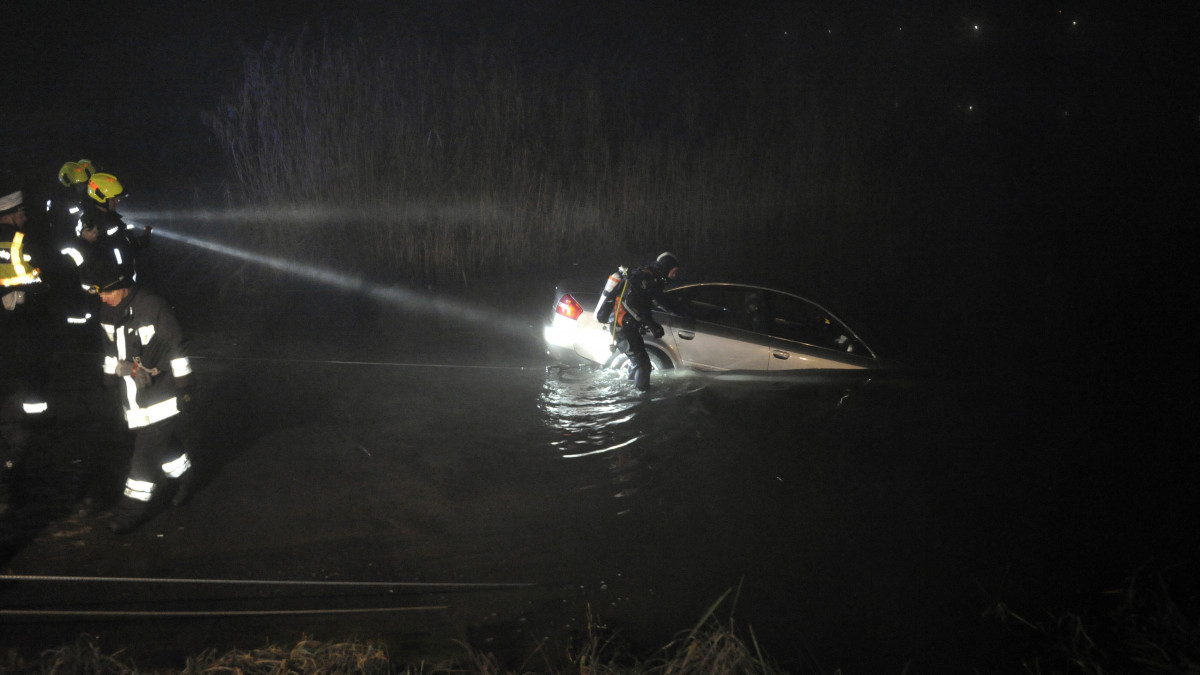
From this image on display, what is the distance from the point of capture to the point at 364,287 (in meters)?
13.6

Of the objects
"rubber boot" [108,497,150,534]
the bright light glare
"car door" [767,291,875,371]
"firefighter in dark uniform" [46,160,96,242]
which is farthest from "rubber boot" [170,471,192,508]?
the bright light glare

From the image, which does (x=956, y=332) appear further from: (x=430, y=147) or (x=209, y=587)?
(x=430, y=147)

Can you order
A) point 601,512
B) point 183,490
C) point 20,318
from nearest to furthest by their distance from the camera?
point 183,490 → point 601,512 → point 20,318

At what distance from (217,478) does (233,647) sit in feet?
7.62

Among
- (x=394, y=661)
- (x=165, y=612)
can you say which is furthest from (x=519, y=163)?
(x=394, y=661)

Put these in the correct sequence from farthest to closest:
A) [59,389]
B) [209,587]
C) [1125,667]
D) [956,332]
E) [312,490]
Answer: [956,332]
[59,389]
[312,490]
[209,587]
[1125,667]

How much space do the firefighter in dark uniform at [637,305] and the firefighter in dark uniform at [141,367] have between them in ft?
13.4

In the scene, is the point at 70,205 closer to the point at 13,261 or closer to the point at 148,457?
the point at 13,261

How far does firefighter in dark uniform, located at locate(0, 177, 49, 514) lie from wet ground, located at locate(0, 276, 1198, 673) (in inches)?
12.3

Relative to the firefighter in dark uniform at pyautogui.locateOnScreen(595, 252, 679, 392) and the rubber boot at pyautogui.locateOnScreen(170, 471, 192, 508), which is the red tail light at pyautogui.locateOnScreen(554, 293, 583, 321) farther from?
the rubber boot at pyautogui.locateOnScreen(170, 471, 192, 508)

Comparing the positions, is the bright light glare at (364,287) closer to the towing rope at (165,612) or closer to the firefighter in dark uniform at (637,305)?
the firefighter in dark uniform at (637,305)

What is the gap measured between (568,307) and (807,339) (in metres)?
2.49

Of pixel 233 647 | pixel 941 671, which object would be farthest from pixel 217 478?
pixel 941 671

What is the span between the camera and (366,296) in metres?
13.1
